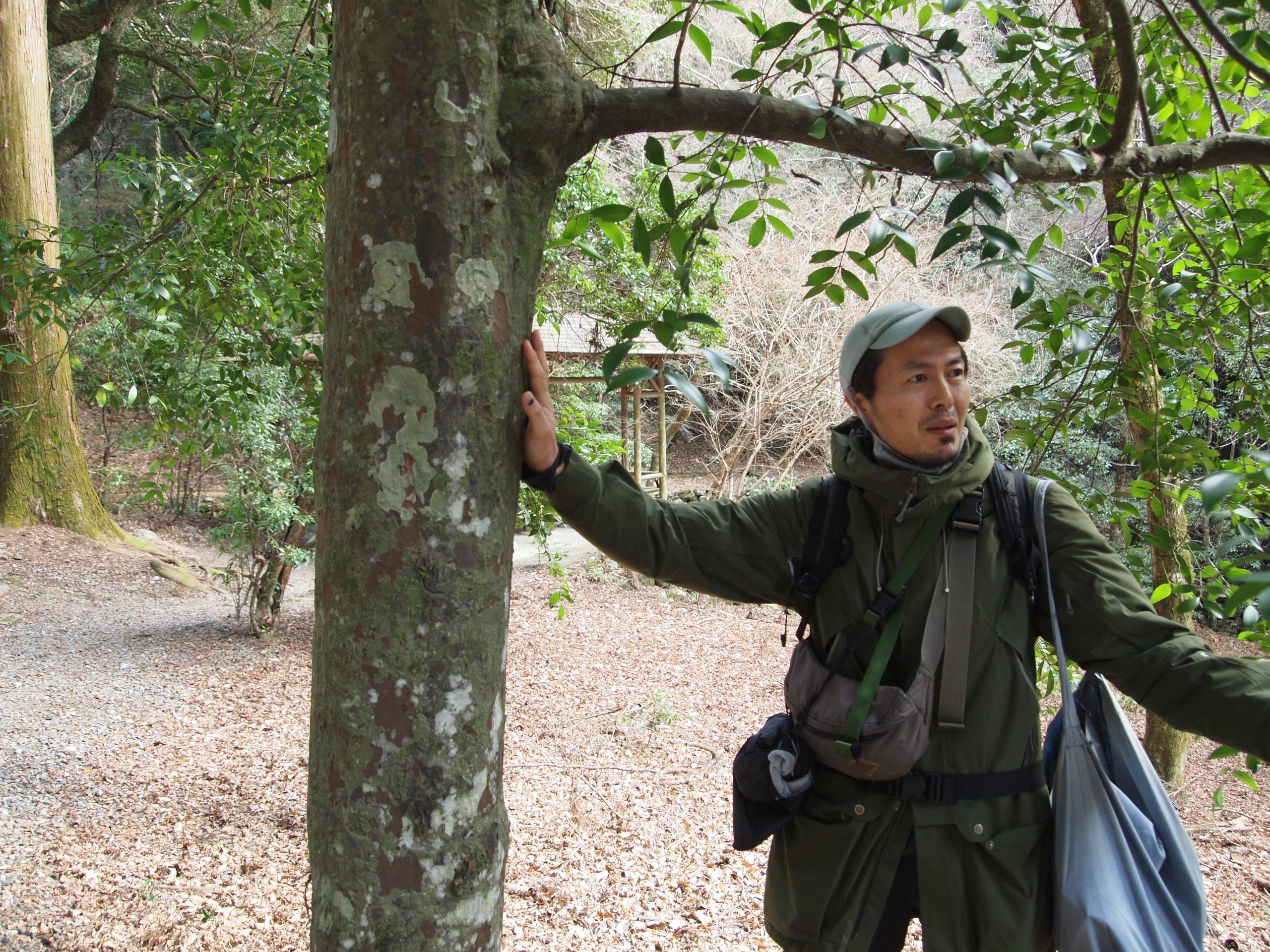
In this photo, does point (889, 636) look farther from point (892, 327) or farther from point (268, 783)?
point (268, 783)

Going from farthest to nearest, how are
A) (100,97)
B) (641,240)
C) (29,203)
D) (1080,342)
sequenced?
(100,97) → (29,203) → (1080,342) → (641,240)

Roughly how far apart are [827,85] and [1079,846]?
43.6 ft

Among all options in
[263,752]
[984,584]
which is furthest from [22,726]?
[984,584]

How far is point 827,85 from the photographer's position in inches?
510

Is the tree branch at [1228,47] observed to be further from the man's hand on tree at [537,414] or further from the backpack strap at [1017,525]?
the man's hand on tree at [537,414]

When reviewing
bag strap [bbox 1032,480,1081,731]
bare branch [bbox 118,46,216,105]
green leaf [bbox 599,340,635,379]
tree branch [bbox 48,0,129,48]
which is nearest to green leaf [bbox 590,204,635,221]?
green leaf [bbox 599,340,635,379]

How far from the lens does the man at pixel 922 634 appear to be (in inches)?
60.5

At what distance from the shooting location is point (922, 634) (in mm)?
1642

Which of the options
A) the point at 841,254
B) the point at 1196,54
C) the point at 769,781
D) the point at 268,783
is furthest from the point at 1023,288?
the point at 268,783

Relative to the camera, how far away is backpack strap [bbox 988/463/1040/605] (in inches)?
64.6

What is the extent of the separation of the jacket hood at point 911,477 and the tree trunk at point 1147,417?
2.07 feet

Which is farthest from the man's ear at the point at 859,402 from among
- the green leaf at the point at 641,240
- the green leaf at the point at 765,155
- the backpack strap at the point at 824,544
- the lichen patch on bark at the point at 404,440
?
the lichen patch on bark at the point at 404,440

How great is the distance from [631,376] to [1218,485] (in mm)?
675

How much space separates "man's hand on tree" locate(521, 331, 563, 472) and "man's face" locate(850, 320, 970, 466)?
2.20ft
